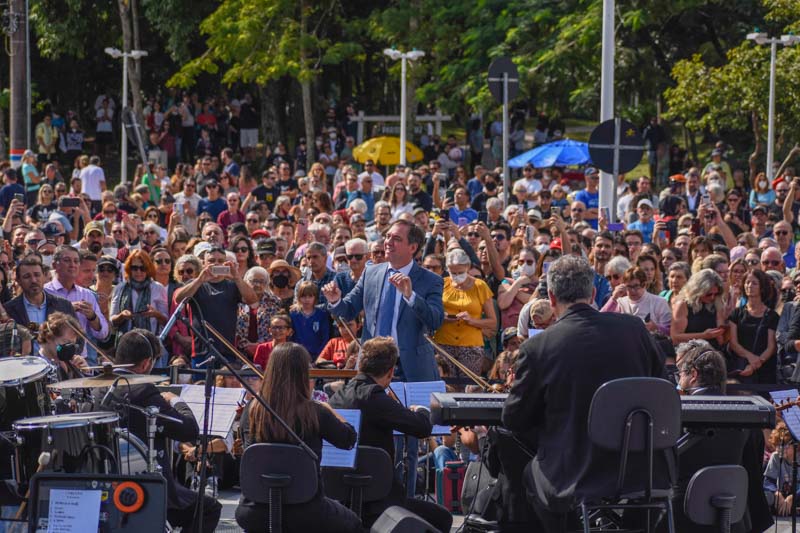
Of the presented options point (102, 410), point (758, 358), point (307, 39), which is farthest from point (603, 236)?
point (307, 39)

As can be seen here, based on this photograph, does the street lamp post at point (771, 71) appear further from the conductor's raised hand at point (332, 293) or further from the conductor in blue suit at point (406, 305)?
the conductor in blue suit at point (406, 305)

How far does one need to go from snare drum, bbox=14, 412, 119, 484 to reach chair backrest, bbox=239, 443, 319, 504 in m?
0.93

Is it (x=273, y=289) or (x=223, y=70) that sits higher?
(x=223, y=70)

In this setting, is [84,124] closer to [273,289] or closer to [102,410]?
[273,289]

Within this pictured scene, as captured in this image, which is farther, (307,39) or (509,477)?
(307,39)

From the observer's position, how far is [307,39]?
34250mm

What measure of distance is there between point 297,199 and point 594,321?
1488 cm

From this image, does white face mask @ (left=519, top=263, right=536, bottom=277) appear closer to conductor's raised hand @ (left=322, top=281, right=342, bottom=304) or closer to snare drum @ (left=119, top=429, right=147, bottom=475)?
conductor's raised hand @ (left=322, top=281, right=342, bottom=304)

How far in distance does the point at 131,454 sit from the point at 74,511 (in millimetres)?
891

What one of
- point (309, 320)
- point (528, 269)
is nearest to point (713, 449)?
point (309, 320)

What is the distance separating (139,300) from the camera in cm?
1265

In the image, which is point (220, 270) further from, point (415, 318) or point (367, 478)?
point (367, 478)

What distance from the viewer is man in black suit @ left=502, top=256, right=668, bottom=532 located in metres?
6.38

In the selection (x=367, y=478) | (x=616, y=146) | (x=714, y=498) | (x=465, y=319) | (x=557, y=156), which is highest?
(x=616, y=146)
